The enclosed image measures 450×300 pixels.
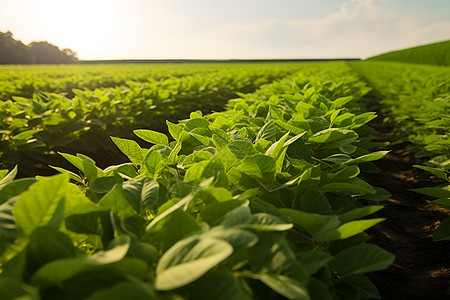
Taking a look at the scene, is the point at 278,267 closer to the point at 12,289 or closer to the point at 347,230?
the point at 347,230

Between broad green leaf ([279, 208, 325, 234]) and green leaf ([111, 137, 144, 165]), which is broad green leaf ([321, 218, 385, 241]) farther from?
green leaf ([111, 137, 144, 165])

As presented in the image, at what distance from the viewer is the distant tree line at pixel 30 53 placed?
6425 centimetres

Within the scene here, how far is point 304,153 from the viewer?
189 cm

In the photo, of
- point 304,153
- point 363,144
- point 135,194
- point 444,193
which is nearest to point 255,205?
point 135,194

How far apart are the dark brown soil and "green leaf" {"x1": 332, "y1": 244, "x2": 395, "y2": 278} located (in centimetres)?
166

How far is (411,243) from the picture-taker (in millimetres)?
3473

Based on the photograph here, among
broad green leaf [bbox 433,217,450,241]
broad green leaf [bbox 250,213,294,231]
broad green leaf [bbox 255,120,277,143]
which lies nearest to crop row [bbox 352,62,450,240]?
broad green leaf [bbox 433,217,450,241]

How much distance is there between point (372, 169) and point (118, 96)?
4356 mm

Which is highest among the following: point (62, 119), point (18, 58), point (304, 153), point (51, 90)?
point (304, 153)

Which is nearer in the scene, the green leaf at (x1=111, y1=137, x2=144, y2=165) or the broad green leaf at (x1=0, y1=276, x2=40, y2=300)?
the broad green leaf at (x1=0, y1=276, x2=40, y2=300)

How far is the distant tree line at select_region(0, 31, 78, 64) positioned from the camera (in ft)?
211

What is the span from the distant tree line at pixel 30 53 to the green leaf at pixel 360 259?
73.8m

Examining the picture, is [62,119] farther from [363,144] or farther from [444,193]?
[444,193]

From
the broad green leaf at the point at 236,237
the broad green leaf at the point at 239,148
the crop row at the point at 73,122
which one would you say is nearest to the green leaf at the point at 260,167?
the broad green leaf at the point at 239,148
